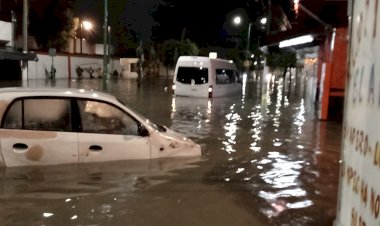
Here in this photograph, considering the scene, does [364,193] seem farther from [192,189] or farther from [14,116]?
[14,116]

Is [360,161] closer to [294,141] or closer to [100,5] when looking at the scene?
[294,141]

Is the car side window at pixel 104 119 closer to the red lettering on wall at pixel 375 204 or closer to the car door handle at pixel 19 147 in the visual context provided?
the car door handle at pixel 19 147

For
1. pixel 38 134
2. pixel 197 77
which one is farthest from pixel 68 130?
pixel 197 77

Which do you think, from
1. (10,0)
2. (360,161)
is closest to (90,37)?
(10,0)

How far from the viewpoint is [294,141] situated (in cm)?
1339

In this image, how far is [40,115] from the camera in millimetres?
8516

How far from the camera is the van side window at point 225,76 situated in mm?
27750

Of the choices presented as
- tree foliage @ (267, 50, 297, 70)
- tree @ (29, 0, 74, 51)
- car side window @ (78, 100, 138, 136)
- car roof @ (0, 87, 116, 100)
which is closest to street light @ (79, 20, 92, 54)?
tree @ (29, 0, 74, 51)

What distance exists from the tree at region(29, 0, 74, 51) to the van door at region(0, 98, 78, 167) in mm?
45580

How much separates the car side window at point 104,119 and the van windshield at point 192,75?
17.7 metres

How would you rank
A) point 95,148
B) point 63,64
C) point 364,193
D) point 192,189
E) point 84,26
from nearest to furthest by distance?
point 364,193, point 192,189, point 95,148, point 63,64, point 84,26

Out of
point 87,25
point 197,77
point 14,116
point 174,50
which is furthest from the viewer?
point 174,50

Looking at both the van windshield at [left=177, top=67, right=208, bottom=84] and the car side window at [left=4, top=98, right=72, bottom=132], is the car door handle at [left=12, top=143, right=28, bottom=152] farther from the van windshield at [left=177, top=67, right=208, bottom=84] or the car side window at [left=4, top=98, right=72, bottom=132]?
the van windshield at [left=177, top=67, right=208, bottom=84]

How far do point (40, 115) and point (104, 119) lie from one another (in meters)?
1.00
